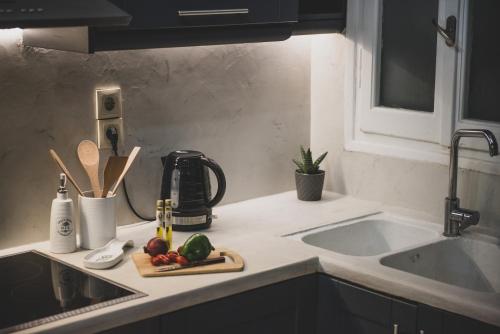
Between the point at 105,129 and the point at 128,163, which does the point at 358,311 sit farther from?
the point at 105,129

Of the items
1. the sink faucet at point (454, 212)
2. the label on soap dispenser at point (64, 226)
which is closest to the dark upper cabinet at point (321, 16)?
the sink faucet at point (454, 212)

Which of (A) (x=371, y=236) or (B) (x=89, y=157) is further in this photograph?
(A) (x=371, y=236)

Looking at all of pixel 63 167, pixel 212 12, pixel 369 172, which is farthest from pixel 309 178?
pixel 63 167

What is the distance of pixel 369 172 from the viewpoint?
116 inches

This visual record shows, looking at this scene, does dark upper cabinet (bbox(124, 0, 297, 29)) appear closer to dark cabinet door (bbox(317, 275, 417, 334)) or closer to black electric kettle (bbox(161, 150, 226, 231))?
black electric kettle (bbox(161, 150, 226, 231))

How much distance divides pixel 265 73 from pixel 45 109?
33.1 inches

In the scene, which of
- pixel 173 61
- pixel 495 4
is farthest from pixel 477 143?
pixel 173 61

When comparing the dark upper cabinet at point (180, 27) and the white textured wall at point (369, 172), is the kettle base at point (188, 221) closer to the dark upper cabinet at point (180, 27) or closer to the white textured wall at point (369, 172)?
the dark upper cabinet at point (180, 27)

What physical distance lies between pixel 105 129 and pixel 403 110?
3.16 ft

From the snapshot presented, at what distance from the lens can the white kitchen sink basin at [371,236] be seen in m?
2.66

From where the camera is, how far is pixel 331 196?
9.95 feet

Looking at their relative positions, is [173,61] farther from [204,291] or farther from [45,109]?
[204,291]

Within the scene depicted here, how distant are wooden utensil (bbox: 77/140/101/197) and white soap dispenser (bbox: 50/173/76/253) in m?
0.11

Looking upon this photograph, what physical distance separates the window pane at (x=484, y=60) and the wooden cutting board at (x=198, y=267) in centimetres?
90
